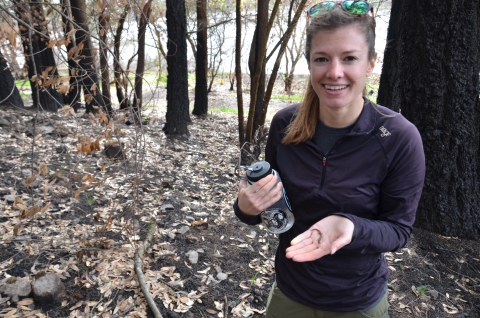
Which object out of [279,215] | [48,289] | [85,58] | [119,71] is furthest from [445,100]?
[85,58]

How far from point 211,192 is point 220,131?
3893mm

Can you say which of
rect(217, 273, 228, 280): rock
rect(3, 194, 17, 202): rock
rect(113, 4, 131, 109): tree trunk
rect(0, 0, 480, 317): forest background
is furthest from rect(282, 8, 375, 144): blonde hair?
rect(3, 194, 17, 202): rock

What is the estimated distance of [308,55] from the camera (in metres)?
1.48

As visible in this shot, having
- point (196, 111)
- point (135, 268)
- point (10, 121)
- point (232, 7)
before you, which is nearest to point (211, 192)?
point (135, 268)

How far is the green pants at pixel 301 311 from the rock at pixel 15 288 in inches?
72.9

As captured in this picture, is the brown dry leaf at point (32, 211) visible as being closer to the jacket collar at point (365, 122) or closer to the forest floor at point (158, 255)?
the forest floor at point (158, 255)

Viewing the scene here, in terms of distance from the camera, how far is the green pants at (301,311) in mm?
1485

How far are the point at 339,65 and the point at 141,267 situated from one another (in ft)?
7.49

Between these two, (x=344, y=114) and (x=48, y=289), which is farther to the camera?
(x=48, y=289)

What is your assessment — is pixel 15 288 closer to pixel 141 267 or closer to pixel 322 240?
pixel 141 267

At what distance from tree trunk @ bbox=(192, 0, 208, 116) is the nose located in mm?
7697

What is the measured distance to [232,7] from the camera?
14750 mm

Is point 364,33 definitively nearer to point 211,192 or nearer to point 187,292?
point 187,292

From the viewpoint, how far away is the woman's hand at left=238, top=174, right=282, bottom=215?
134cm
